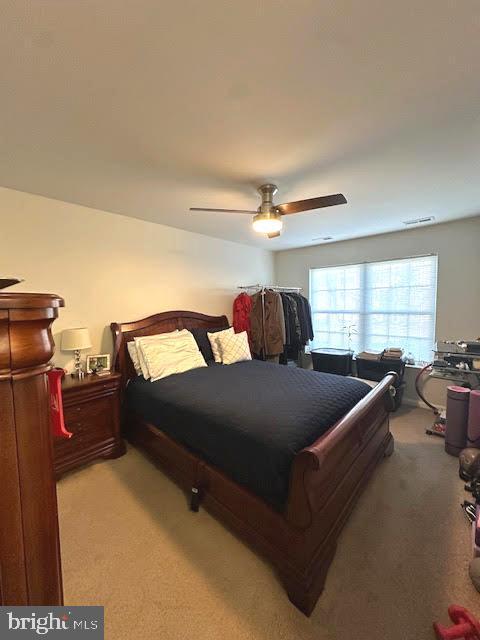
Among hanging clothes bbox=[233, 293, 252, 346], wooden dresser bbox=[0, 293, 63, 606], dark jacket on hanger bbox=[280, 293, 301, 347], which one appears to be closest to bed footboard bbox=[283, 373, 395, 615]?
wooden dresser bbox=[0, 293, 63, 606]

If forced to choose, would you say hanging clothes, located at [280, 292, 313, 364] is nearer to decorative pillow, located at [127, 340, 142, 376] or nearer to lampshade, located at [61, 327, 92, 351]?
decorative pillow, located at [127, 340, 142, 376]

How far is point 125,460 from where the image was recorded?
2551 mm

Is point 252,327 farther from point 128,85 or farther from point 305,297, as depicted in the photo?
point 128,85

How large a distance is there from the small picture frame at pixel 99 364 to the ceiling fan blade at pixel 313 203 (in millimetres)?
2140

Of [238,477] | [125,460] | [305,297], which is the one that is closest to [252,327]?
[305,297]

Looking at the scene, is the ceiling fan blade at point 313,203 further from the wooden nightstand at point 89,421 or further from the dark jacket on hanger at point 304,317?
the dark jacket on hanger at point 304,317

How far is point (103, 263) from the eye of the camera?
2934mm

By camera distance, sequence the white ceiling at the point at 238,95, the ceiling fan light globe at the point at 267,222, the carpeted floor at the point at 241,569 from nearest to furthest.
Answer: the white ceiling at the point at 238,95 → the carpeted floor at the point at 241,569 → the ceiling fan light globe at the point at 267,222

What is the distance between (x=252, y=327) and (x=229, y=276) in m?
0.89

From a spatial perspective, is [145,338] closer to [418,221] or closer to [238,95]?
[238,95]

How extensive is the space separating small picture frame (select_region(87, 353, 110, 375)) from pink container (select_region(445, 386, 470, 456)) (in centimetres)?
325

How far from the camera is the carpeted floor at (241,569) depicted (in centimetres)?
126

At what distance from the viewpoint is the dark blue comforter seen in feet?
4.83

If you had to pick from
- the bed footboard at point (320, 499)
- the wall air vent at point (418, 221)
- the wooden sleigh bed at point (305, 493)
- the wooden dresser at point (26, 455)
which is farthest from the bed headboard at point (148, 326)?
the wall air vent at point (418, 221)
